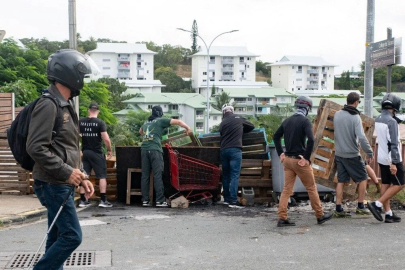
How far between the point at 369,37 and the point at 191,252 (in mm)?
7916

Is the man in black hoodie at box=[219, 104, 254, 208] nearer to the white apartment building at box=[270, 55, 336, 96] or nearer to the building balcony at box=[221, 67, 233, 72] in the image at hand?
the white apartment building at box=[270, 55, 336, 96]

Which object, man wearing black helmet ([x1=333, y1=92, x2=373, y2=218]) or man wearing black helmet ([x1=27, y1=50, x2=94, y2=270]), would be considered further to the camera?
man wearing black helmet ([x1=333, y1=92, x2=373, y2=218])

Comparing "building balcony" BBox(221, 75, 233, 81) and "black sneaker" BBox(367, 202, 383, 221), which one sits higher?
"building balcony" BBox(221, 75, 233, 81)

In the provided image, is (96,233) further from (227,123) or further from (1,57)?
(1,57)

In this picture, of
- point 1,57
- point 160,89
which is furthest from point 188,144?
point 160,89

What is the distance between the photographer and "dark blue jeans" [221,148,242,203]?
11484mm

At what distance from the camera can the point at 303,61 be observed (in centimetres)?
17488

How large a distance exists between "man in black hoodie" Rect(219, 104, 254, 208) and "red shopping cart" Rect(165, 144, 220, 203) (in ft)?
0.69

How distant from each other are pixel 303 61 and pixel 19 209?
6655 inches

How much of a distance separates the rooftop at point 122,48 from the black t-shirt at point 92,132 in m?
153

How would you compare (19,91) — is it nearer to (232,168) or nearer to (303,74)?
(232,168)

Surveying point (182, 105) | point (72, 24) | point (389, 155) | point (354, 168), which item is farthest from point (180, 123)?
point (182, 105)

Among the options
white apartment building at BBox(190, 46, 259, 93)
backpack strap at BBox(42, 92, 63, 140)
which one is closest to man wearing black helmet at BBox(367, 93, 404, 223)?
backpack strap at BBox(42, 92, 63, 140)

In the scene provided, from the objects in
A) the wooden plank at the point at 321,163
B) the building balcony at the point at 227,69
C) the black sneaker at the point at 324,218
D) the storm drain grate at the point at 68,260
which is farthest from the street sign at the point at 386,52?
the building balcony at the point at 227,69
